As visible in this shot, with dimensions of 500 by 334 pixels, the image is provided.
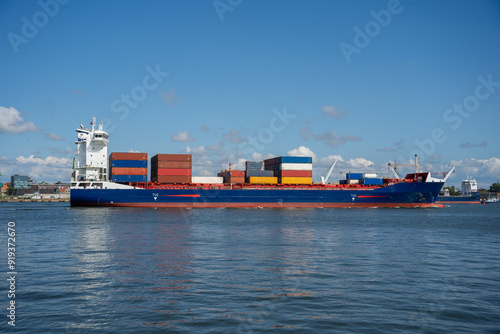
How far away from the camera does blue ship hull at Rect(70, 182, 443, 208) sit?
63.6 meters

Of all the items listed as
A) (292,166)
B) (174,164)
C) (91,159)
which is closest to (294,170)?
(292,166)

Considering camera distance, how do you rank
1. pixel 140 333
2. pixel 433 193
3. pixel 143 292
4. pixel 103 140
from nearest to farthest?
pixel 140 333 → pixel 143 292 → pixel 103 140 → pixel 433 193

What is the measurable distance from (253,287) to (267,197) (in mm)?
54582

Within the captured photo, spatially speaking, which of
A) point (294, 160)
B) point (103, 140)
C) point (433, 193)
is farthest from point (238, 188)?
point (433, 193)

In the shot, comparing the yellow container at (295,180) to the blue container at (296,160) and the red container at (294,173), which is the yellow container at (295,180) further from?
the blue container at (296,160)

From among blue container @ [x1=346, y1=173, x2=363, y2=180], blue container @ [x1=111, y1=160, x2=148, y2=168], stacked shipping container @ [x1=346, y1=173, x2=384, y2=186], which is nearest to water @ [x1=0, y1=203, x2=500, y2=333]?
→ blue container @ [x1=111, y1=160, x2=148, y2=168]

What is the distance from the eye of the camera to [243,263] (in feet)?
59.7

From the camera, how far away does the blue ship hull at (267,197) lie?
209ft

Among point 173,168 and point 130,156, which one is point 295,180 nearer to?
point 173,168

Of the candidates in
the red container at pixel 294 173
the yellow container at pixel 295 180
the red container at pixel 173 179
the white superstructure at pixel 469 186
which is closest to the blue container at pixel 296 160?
the red container at pixel 294 173

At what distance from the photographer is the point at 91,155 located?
217ft

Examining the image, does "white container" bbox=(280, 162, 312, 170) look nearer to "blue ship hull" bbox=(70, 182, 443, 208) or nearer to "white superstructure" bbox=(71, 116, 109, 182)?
"blue ship hull" bbox=(70, 182, 443, 208)

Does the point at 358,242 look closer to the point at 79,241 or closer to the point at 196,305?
the point at 196,305

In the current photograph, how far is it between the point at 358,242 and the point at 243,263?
11010 millimetres
